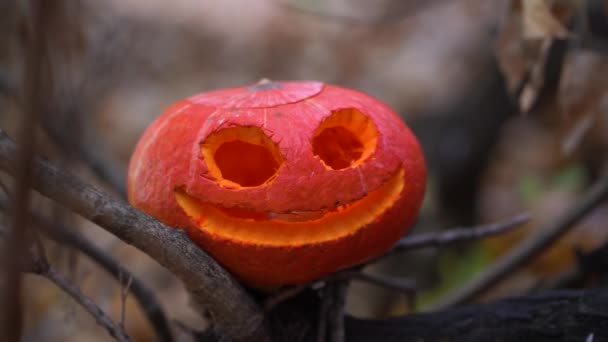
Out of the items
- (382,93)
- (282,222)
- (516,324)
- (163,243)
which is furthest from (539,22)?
(382,93)

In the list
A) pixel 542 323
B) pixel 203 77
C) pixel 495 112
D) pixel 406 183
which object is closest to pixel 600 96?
pixel 542 323

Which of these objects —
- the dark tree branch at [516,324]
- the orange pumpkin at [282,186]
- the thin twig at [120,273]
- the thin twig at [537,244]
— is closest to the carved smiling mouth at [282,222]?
the orange pumpkin at [282,186]

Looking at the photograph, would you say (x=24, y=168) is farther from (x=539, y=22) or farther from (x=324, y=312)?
(x=539, y=22)

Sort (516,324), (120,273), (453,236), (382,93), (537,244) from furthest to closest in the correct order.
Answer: (382,93)
(537,244)
(453,236)
(516,324)
(120,273)

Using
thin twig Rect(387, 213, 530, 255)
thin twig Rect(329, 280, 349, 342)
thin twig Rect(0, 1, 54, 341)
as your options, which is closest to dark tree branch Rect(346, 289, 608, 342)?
thin twig Rect(329, 280, 349, 342)

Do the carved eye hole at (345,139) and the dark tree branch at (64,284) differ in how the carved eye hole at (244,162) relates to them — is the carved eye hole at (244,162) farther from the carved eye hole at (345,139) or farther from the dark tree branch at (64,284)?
the dark tree branch at (64,284)

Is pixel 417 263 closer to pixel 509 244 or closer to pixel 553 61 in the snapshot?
pixel 509 244

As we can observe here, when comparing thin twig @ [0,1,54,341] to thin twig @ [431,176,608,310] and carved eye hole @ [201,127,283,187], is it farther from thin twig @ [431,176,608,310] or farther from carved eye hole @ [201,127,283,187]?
thin twig @ [431,176,608,310]
